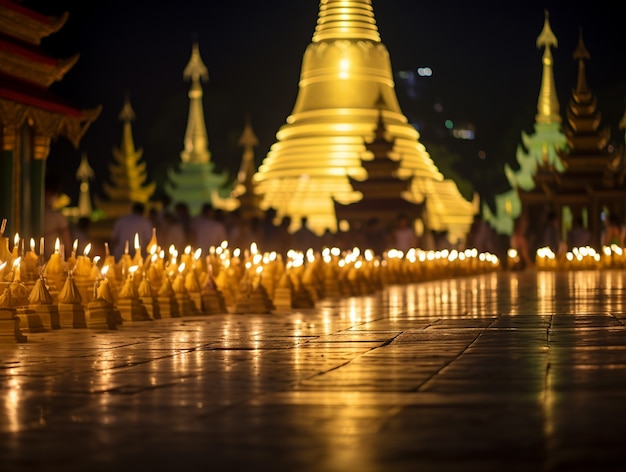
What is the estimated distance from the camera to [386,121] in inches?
2140

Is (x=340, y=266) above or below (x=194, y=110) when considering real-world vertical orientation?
below

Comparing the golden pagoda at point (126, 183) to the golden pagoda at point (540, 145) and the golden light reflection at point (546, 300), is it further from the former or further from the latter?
the golden light reflection at point (546, 300)

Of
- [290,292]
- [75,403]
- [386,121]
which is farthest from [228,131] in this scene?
[75,403]

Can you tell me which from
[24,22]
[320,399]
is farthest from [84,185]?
[320,399]

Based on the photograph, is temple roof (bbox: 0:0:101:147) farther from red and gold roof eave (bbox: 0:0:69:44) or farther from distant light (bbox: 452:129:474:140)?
distant light (bbox: 452:129:474:140)

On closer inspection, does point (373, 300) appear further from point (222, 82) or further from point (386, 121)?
point (222, 82)

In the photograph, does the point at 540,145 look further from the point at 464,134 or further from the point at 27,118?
the point at 27,118

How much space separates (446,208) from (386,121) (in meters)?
4.19

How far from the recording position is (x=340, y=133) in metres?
54.5

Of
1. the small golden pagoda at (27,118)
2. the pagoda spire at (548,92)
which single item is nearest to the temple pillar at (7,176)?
the small golden pagoda at (27,118)

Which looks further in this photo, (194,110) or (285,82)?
(285,82)

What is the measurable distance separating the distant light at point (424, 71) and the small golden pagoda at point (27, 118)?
7576cm

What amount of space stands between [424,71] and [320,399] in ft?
303

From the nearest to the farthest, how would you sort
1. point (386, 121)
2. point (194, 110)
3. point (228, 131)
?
point (386, 121) → point (194, 110) → point (228, 131)
